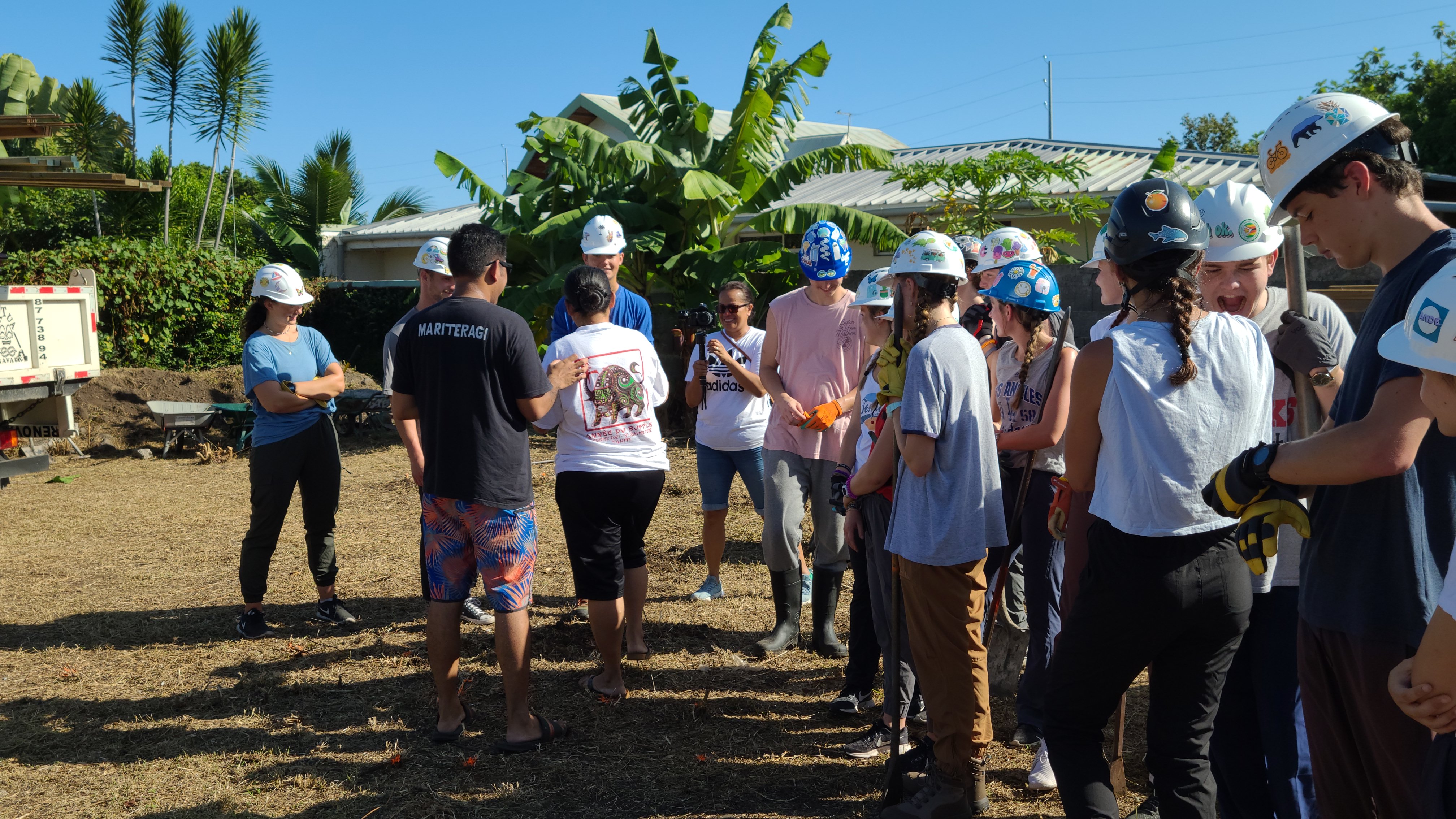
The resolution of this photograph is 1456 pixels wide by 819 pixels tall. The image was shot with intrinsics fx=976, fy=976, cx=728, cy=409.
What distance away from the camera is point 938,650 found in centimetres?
328

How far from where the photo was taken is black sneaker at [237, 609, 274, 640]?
570 centimetres

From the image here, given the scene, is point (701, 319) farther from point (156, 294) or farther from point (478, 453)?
point (156, 294)

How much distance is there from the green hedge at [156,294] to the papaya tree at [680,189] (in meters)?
6.05

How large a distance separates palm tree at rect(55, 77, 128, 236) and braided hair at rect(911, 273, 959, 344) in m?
25.5

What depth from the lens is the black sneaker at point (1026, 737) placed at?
4.00m

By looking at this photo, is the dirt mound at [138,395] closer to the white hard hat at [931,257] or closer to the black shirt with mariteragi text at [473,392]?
the black shirt with mariteragi text at [473,392]

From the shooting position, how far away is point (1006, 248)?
15.0 feet

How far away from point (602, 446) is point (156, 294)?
48.0ft

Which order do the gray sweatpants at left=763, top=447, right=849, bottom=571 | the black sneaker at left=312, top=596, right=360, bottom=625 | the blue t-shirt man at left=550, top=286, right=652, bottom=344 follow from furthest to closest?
the black sneaker at left=312, top=596, right=360, bottom=625
the blue t-shirt man at left=550, top=286, right=652, bottom=344
the gray sweatpants at left=763, top=447, right=849, bottom=571

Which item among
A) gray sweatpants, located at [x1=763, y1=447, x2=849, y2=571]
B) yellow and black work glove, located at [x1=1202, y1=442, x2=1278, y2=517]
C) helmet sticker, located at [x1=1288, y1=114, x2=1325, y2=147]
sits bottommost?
gray sweatpants, located at [x1=763, y1=447, x2=849, y2=571]

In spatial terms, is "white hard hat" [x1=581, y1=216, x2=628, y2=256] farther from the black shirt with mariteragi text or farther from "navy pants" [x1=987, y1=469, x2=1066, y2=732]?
"navy pants" [x1=987, y1=469, x2=1066, y2=732]

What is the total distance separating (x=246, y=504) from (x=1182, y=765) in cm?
946

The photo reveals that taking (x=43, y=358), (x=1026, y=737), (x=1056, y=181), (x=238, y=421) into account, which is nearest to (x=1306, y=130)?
(x=1026, y=737)

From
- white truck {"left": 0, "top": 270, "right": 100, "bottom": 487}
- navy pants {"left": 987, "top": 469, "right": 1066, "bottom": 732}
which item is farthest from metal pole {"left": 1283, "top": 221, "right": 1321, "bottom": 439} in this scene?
white truck {"left": 0, "top": 270, "right": 100, "bottom": 487}
